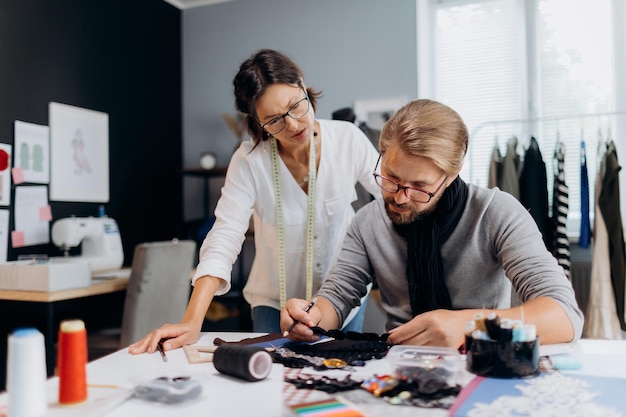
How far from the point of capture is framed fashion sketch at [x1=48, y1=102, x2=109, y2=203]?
11.1 ft

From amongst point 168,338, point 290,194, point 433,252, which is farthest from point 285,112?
point 168,338

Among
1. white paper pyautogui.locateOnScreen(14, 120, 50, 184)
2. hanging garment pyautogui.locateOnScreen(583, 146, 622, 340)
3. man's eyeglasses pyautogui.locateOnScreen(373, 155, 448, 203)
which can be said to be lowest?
hanging garment pyautogui.locateOnScreen(583, 146, 622, 340)

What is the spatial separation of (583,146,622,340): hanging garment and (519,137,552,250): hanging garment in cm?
24

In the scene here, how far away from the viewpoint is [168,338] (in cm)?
139

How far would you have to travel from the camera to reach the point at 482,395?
3.12 feet

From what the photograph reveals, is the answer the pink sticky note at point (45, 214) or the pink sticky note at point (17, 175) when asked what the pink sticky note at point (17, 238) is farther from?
the pink sticky note at point (17, 175)

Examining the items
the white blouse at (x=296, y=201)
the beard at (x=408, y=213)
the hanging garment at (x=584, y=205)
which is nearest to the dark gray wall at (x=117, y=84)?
the white blouse at (x=296, y=201)

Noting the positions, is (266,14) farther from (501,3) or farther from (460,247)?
(460,247)

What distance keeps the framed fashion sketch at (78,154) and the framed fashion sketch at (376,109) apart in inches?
66.4

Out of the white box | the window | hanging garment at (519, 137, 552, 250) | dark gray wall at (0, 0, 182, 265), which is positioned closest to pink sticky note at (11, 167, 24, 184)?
dark gray wall at (0, 0, 182, 265)

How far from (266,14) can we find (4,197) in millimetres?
2243

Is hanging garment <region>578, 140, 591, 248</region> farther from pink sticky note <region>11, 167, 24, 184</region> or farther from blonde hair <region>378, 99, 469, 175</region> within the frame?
pink sticky note <region>11, 167, 24, 184</region>

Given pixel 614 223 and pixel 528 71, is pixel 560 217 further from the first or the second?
pixel 528 71

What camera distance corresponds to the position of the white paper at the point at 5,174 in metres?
3.02
